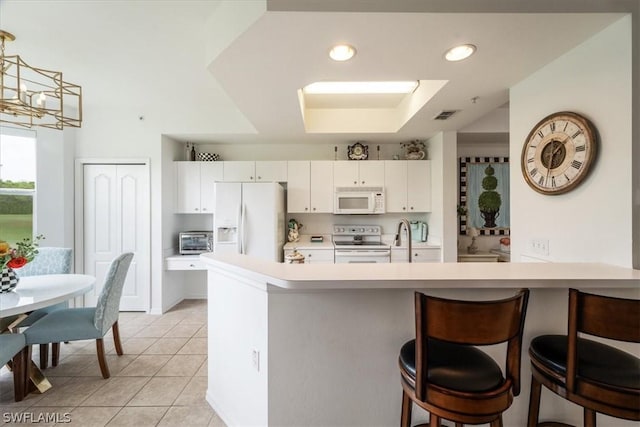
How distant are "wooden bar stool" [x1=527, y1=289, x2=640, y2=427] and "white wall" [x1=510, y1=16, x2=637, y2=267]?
642 mm

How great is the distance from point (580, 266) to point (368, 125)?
273 cm

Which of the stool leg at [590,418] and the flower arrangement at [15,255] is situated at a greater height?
the flower arrangement at [15,255]

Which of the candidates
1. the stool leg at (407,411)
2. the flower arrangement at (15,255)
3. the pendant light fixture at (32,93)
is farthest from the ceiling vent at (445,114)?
the flower arrangement at (15,255)

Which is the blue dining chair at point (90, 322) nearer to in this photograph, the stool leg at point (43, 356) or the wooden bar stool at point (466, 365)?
the stool leg at point (43, 356)

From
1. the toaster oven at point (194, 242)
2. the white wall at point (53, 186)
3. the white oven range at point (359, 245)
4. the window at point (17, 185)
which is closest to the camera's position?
the window at point (17, 185)

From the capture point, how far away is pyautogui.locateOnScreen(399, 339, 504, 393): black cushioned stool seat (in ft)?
3.59

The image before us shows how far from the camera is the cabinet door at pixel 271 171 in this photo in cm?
403

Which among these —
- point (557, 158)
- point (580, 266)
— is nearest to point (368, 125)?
point (557, 158)

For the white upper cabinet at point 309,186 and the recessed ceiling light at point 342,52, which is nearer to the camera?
the recessed ceiling light at point 342,52

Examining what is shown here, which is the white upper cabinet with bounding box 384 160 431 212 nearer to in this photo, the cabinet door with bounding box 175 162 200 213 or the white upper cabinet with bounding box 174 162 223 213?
the white upper cabinet with bounding box 174 162 223 213

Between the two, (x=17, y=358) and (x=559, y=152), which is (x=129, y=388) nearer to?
(x=17, y=358)

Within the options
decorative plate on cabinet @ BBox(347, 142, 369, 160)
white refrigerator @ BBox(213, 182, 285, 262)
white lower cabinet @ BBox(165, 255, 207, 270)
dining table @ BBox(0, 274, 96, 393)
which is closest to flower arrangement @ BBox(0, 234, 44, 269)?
dining table @ BBox(0, 274, 96, 393)

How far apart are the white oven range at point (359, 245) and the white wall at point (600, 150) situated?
1841 millimetres

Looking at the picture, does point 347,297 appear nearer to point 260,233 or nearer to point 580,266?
point 580,266
